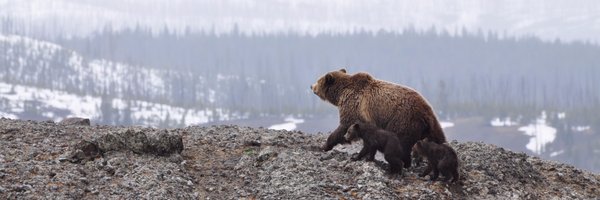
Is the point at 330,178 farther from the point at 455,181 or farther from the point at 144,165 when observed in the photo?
the point at 144,165

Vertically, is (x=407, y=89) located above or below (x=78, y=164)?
above

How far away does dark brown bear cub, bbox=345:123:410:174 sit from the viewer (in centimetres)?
1423

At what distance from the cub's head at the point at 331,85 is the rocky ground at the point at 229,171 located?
1086mm

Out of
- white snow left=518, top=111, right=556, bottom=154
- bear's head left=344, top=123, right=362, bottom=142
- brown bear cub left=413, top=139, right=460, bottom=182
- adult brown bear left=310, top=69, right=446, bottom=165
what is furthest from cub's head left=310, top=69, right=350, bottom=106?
white snow left=518, top=111, right=556, bottom=154

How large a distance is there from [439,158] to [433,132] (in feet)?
2.61

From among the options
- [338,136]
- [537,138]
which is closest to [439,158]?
[338,136]

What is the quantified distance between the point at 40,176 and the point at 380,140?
5.81 m

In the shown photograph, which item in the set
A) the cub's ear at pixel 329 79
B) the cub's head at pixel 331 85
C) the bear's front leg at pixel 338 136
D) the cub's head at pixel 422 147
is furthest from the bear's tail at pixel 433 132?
the cub's ear at pixel 329 79

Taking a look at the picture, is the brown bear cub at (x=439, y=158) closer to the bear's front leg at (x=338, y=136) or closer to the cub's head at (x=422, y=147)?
the cub's head at (x=422, y=147)

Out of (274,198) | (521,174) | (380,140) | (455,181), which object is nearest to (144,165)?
(274,198)

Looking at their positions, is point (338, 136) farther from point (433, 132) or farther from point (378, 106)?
point (433, 132)

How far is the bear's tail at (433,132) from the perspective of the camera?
47.8 ft

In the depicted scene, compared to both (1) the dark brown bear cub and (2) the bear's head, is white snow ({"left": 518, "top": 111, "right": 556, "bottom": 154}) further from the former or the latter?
(1) the dark brown bear cub

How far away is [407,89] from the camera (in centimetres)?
1550
